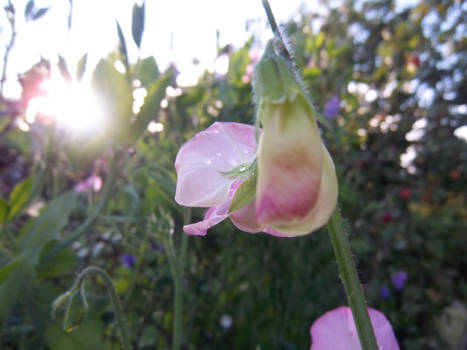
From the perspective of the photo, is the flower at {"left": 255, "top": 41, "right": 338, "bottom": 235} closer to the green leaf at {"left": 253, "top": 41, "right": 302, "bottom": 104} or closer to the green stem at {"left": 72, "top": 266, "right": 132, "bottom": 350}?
the green leaf at {"left": 253, "top": 41, "right": 302, "bottom": 104}

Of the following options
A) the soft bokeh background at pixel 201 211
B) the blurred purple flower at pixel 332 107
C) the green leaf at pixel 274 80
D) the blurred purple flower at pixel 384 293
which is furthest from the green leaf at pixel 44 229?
the blurred purple flower at pixel 384 293

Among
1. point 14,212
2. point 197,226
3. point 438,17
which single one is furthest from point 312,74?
point 438,17

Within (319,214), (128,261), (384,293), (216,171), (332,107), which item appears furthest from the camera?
(384,293)

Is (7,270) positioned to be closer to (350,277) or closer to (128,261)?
(350,277)

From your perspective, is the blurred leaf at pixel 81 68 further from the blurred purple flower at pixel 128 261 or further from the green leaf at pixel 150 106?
the blurred purple flower at pixel 128 261

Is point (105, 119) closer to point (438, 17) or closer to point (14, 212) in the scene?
point (14, 212)

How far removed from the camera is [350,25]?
112 inches

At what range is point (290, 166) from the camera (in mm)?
240

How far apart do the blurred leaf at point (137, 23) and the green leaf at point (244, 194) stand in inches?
15.4

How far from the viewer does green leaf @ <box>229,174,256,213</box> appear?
0.31m

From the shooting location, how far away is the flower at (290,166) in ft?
0.76

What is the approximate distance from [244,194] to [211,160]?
7cm

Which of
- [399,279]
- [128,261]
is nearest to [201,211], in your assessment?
[128,261]

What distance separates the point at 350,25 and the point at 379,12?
0.84 ft
